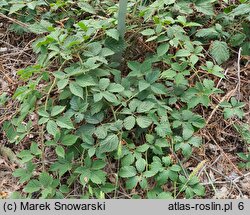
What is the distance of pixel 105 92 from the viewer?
7.62ft

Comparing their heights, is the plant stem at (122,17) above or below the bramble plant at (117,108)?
above

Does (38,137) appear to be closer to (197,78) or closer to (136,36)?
(136,36)

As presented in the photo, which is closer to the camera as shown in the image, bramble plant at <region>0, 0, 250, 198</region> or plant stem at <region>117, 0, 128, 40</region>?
bramble plant at <region>0, 0, 250, 198</region>

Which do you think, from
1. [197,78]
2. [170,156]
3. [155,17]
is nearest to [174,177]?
[170,156]

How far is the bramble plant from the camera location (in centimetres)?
222

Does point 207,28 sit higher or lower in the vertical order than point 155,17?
lower

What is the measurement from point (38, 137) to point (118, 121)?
53 cm

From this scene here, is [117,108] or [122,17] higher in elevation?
[122,17]

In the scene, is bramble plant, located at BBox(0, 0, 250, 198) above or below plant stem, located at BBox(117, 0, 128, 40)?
below

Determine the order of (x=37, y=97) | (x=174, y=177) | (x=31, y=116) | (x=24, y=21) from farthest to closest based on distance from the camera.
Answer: (x=24, y=21) < (x=31, y=116) < (x=37, y=97) < (x=174, y=177)

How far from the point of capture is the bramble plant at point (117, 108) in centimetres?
222

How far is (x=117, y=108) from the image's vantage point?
7.89 feet

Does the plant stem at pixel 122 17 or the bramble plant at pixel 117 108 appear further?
the plant stem at pixel 122 17

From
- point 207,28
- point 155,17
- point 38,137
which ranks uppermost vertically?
point 155,17
